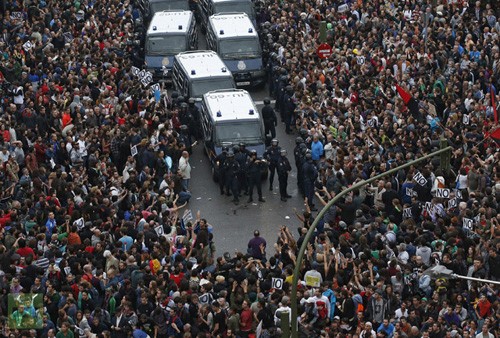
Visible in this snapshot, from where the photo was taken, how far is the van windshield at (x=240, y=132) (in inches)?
1420

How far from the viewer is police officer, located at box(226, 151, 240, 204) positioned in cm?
3497

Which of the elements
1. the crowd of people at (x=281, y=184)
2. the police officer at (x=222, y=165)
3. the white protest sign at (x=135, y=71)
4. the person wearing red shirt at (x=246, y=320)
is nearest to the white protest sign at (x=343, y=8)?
the crowd of people at (x=281, y=184)

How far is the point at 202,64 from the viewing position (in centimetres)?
4034

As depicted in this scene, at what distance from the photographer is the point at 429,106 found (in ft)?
116

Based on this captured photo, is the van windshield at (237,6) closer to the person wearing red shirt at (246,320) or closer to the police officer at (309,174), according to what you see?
the police officer at (309,174)

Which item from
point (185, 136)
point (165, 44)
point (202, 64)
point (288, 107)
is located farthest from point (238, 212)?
point (165, 44)

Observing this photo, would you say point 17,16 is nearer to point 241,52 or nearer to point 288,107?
point 241,52

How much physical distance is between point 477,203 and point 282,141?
10652 millimetres

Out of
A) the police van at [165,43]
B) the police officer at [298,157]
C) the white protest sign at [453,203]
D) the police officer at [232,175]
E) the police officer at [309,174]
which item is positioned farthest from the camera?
the police van at [165,43]

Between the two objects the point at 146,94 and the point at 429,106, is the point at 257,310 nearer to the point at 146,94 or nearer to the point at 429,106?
the point at 429,106

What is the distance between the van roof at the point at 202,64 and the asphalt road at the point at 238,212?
9.51ft

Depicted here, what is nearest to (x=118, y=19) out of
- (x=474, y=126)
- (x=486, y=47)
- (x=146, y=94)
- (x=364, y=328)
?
(x=146, y=94)

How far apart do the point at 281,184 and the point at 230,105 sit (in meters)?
2.76

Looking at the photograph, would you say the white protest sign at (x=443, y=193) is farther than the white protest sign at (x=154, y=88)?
No
